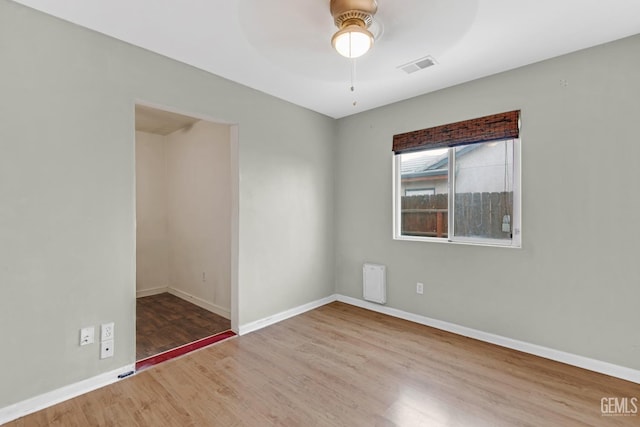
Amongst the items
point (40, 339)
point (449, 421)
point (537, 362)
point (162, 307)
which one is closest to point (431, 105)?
point (537, 362)

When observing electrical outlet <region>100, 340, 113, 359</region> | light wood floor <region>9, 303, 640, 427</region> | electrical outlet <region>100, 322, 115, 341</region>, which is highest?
electrical outlet <region>100, 322, 115, 341</region>

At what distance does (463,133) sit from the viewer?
3.01m

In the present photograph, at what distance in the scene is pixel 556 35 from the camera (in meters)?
2.19

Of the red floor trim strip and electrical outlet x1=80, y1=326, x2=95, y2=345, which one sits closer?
electrical outlet x1=80, y1=326, x2=95, y2=345

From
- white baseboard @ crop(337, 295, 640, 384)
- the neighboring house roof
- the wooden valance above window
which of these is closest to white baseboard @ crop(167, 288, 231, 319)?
white baseboard @ crop(337, 295, 640, 384)

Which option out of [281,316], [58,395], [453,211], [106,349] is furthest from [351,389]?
[453,211]

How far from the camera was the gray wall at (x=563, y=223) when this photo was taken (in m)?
2.24

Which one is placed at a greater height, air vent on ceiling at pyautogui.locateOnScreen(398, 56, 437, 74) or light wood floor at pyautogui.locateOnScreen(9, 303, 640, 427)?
air vent on ceiling at pyautogui.locateOnScreen(398, 56, 437, 74)

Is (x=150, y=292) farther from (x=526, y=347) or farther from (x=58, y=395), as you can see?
(x=526, y=347)

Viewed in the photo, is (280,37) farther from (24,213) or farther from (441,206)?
(441,206)

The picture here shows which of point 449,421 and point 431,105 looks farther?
point 431,105

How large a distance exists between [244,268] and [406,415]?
1966 millimetres

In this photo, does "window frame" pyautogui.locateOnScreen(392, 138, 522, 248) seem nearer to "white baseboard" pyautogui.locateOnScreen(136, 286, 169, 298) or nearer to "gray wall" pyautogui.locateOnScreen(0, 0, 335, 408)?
"gray wall" pyautogui.locateOnScreen(0, 0, 335, 408)

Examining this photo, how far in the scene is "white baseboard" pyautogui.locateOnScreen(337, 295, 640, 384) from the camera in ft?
7.38
